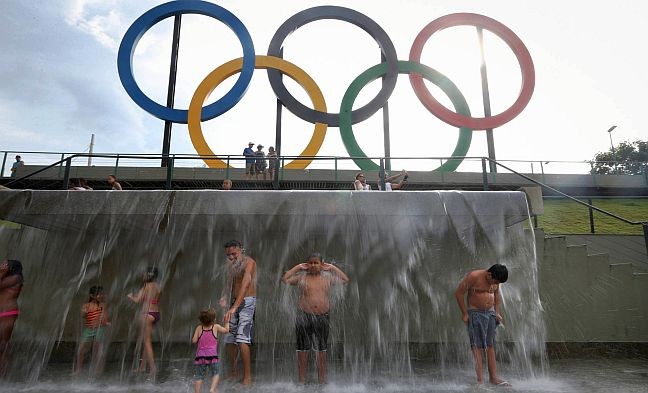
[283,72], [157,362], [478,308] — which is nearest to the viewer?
[478,308]

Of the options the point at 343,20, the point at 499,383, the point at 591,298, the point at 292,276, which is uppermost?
the point at 343,20

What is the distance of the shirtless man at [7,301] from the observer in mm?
5637

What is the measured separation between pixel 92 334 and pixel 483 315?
5973 mm

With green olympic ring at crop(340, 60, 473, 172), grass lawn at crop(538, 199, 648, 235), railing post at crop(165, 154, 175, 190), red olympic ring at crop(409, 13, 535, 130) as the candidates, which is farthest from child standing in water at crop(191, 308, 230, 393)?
grass lawn at crop(538, 199, 648, 235)

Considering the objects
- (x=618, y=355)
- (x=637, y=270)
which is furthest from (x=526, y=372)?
(x=637, y=270)

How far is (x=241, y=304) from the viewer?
212 inches

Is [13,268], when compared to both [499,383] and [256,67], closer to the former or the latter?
[499,383]

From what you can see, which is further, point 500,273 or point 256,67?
point 256,67

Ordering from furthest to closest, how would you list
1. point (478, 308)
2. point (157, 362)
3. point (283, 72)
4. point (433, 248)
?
point (283, 72) < point (433, 248) < point (157, 362) < point (478, 308)

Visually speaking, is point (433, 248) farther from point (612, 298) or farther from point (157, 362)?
point (157, 362)

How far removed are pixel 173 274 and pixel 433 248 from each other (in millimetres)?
5954

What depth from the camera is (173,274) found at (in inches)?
351

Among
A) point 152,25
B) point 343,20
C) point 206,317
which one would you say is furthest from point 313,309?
point 152,25

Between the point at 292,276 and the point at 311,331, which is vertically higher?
the point at 292,276
